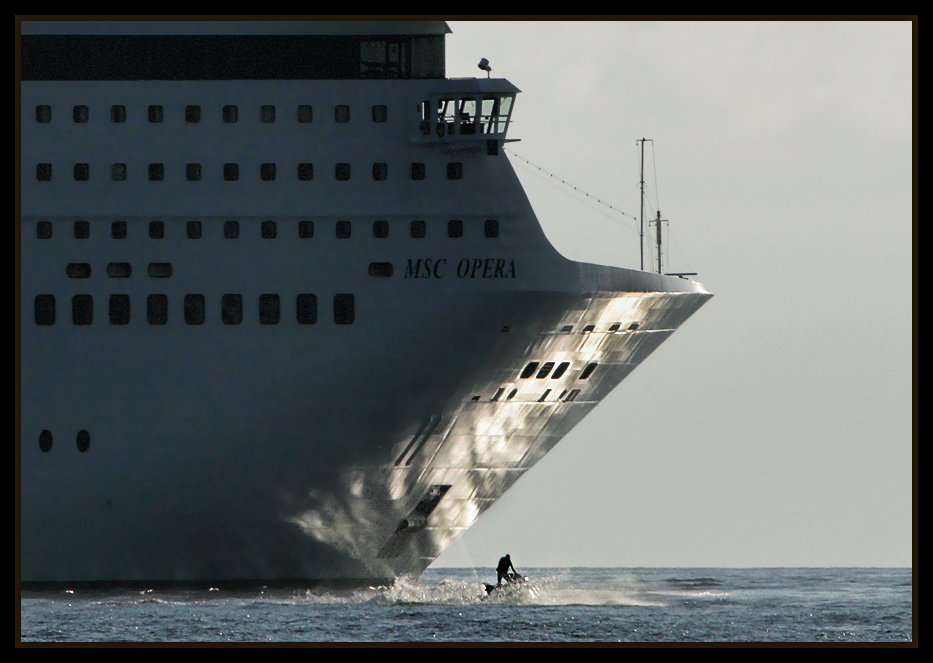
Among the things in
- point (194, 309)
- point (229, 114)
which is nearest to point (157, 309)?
point (194, 309)

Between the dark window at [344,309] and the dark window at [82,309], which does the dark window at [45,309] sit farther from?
the dark window at [344,309]

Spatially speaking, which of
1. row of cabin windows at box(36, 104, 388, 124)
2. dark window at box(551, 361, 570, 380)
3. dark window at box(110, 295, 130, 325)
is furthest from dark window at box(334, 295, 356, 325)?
dark window at box(551, 361, 570, 380)

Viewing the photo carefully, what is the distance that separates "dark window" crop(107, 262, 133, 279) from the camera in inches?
1464

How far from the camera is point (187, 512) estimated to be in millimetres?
37438

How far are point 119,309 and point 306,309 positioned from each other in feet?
12.8

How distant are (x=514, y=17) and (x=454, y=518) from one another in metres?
18.0

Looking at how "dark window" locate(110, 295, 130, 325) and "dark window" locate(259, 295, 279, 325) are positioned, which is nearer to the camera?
"dark window" locate(259, 295, 279, 325)

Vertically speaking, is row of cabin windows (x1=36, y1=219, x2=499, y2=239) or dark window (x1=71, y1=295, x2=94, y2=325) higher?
row of cabin windows (x1=36, y1=219, x2=499, y2=239)

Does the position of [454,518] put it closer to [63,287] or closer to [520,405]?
[520,405]

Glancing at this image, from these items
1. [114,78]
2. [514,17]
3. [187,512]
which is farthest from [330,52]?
[514,17]

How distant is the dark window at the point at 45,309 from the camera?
123 ft

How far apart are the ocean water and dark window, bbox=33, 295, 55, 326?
5777 mm

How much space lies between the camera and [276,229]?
122 ft

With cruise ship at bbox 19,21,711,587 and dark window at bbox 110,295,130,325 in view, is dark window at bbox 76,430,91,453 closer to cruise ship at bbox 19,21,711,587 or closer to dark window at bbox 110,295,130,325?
cruise ship at bbox 19,21,711,587
